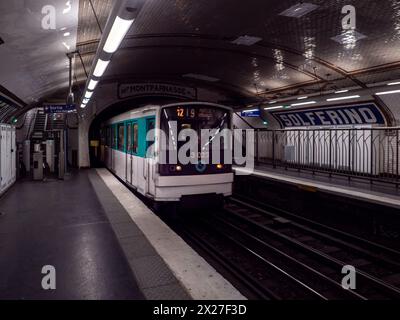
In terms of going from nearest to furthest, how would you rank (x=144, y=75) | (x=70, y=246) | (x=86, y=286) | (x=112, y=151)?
1. (x=86, y=286)
2. (x=70, y=246)
3. (x=112, y=151)
4. (x=144, y=75)

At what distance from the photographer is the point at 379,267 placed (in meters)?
5.73

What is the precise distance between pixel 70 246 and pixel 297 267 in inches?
144

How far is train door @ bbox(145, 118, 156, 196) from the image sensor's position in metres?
7.64

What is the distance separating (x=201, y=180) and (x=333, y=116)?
718 cm

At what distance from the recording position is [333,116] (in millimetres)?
12578

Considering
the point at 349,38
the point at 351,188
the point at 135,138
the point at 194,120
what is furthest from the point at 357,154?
the point at 135,138

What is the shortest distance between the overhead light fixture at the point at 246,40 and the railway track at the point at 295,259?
472cm

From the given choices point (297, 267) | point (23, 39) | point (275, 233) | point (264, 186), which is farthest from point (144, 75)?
point (297, 267)

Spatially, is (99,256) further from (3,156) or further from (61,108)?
(61,108)

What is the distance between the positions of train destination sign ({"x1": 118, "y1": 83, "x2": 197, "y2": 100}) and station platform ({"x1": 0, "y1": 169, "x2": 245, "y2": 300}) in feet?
32.9

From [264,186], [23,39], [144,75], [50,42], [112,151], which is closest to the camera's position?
[23,39]

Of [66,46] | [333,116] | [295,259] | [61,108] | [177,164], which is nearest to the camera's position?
[295,259]

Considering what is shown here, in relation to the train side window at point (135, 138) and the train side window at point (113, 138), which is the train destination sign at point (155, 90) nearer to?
the train side window at point (113, 138)
